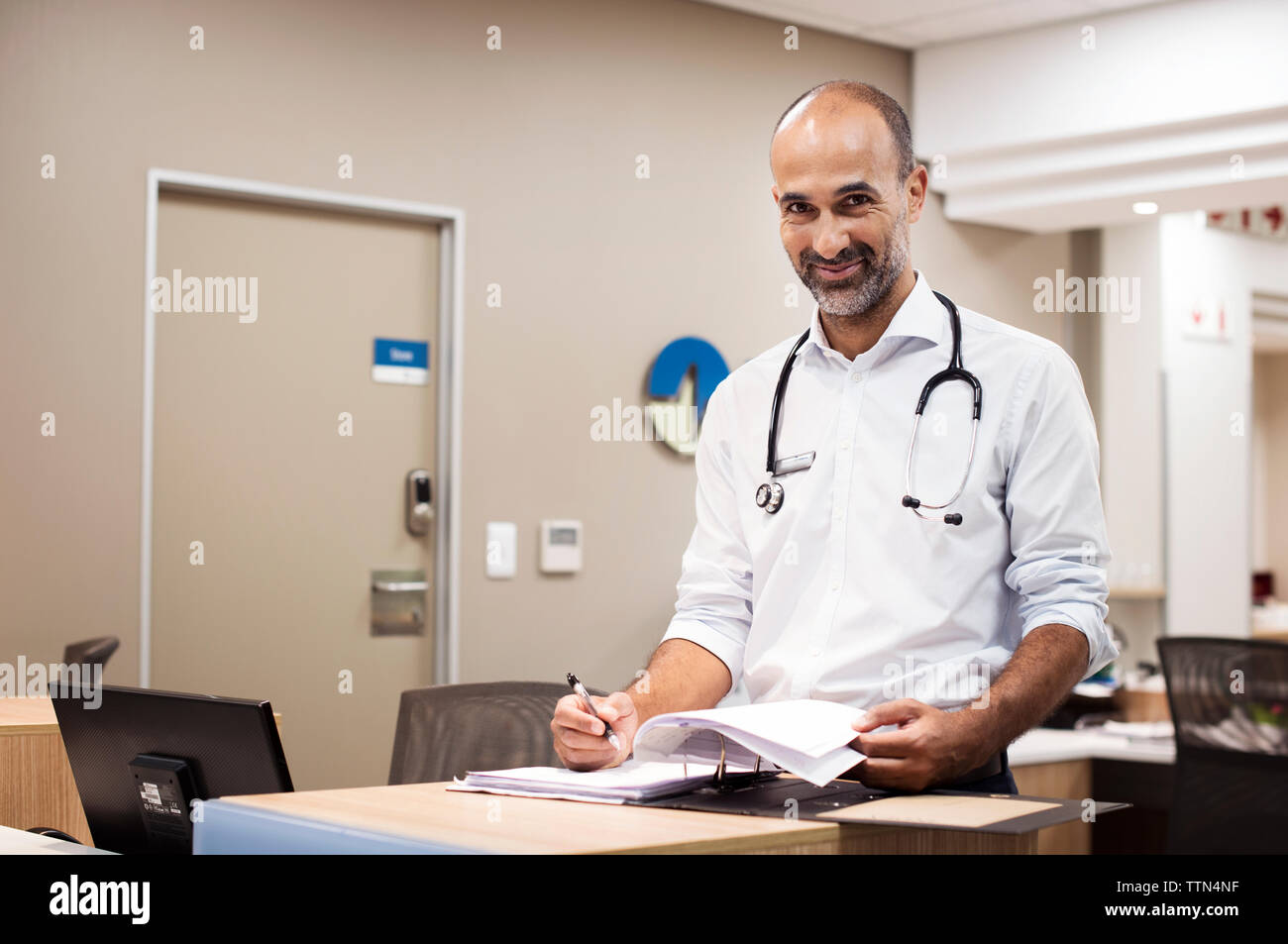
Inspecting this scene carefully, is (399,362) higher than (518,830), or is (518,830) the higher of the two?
(399,362)

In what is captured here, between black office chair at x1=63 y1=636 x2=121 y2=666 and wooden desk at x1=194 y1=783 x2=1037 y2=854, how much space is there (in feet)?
6.85

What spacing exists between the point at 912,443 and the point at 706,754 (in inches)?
20.1

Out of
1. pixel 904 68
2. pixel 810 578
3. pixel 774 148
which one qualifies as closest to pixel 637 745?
pixel 810 578

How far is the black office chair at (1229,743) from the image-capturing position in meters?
3.54

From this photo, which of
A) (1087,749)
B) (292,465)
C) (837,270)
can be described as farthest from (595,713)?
(1087,749)

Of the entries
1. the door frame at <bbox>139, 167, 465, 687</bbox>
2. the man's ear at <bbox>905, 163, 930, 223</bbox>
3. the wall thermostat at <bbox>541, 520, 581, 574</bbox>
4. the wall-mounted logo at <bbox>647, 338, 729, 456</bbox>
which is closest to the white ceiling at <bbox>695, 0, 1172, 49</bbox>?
the wall-mounted logo at <bbox>647, 338, 729, 456</bbox>

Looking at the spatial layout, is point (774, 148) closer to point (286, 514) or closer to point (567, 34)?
point (286, 514)

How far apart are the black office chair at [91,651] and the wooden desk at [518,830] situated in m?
2.09

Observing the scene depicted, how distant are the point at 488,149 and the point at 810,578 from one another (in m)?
2.87

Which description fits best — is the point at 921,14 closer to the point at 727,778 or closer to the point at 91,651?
the point at 91,651

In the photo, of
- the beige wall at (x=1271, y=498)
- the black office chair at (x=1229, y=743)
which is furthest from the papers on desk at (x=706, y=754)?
the beige wall at (x=1271, y=498)

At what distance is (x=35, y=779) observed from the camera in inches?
94.4

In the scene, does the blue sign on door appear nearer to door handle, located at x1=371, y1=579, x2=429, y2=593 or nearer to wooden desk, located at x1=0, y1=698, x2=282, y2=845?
door handle, located at x1=371, y1=579, x2=429, y2=593

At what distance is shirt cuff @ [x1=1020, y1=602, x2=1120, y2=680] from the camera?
161 cm
